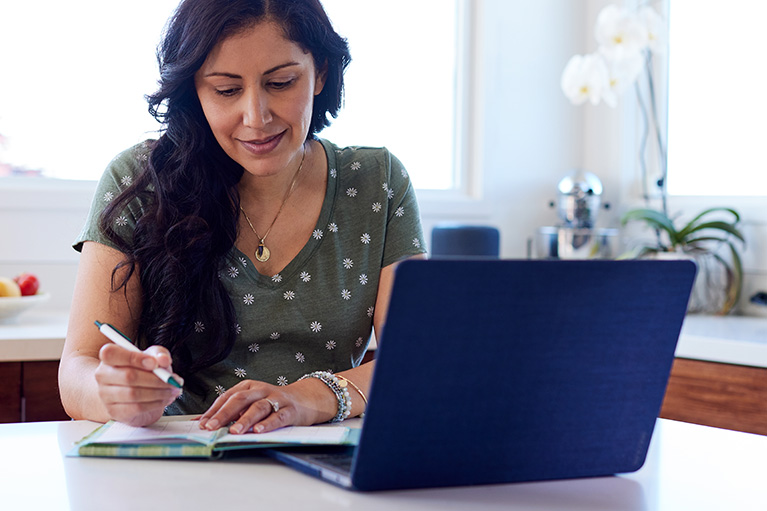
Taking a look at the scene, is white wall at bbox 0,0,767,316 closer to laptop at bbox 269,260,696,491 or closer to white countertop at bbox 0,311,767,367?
white countertop at bbox 0,311,767,367

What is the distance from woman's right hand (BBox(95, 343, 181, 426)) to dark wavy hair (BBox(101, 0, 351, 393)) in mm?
371

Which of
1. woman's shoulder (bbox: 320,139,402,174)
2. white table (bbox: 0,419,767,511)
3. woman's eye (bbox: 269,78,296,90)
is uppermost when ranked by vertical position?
woman's eye (bbox: 269,78,296,90)

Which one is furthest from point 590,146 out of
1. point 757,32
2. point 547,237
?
point 757,32

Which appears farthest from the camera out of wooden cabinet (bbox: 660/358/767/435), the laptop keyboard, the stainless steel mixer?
the stainless steel mixer

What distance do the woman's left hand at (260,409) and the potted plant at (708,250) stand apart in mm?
1880

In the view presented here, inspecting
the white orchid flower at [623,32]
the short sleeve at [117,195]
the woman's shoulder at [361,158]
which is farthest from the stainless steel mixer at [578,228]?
the short sleeve at [117,195]

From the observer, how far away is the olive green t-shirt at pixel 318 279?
139 cm

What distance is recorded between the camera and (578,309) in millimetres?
771

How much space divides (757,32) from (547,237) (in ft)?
3.19

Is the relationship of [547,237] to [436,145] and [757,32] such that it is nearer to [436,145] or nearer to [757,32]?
[436,145]

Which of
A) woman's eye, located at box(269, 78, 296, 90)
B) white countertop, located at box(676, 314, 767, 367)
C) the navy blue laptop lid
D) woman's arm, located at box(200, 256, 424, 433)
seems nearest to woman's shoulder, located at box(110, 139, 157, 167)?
woman's eye, located at box(269, 78, 296, 90)

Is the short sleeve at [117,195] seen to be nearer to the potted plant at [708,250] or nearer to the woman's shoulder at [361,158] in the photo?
the woman's shoulder at [361,158]

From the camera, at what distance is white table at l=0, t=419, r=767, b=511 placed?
752 millimetres

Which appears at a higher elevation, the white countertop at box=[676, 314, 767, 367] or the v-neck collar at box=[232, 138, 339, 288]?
the v-neck collar at box=[232, 138, 339, 288]
